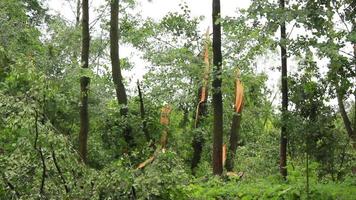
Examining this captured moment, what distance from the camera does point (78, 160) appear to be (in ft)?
21.2

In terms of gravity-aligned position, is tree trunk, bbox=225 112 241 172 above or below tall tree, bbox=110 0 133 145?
below

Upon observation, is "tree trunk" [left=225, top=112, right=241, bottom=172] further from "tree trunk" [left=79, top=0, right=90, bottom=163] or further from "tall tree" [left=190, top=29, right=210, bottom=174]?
"tree trunk" [left=79, top=0, right=90, bottom=163]

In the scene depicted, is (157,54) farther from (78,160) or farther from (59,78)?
(78,160)

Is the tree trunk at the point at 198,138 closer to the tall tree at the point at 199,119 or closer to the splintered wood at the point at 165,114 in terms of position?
the tall tree at the point at 199,119

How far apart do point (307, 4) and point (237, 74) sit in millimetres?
7020

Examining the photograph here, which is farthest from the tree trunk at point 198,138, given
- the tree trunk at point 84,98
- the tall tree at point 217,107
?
the tree trunk at point 84,98

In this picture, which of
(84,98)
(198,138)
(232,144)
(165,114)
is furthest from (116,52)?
(232,144)

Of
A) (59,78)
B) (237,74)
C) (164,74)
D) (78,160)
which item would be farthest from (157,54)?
(78,160)

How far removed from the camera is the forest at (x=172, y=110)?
20.1 feet

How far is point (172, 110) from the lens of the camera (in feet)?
55.0

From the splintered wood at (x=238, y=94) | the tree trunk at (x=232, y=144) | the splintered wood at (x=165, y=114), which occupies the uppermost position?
the splintered wood at (x=238, y=94)

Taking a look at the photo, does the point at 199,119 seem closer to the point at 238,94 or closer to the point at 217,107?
the point at 238,94

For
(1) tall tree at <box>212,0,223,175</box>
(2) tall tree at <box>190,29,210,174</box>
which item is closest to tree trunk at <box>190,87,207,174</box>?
(2) tall tree at <box>190,29,210,174</box>

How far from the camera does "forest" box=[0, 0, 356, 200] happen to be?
20.1ft
